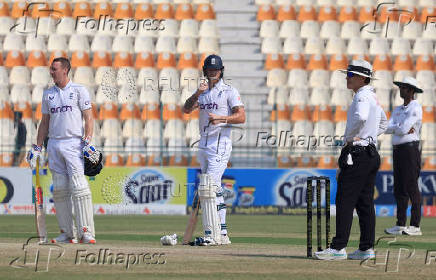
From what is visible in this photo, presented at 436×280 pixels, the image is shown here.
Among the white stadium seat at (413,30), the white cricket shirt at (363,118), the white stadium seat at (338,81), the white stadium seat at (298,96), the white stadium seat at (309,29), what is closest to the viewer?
the white cricket shirt at (363,118)

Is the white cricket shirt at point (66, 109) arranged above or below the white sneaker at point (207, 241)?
above

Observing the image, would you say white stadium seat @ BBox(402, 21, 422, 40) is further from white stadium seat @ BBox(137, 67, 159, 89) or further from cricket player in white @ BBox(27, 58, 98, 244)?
cricket player in white @ BBox(27, 58, 98, 244)

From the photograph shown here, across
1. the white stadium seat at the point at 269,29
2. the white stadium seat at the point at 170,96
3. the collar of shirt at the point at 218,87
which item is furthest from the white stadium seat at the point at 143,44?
the collar of shirt at the point at 218,87

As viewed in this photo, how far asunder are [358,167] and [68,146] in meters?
3.28

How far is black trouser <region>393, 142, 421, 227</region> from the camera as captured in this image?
45.2ft

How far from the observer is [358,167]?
30.7 ft

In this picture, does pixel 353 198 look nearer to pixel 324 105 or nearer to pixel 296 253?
pixel 296 253

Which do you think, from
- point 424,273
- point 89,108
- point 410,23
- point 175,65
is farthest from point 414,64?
point 424,273

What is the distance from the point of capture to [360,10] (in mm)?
25625

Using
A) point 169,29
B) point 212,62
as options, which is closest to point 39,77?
point 169,29

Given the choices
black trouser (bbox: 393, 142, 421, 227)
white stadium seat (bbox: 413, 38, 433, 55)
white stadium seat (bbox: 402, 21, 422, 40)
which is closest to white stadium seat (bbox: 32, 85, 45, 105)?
white stadium seat (bbox: 413, 38, 433, 55)

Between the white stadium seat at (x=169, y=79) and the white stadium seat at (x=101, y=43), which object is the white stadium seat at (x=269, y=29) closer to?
the white stadium seat at (x=169, y=79)

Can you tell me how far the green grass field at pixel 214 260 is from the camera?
8.09 m

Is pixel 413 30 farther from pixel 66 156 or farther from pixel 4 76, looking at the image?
pixel 66 156
